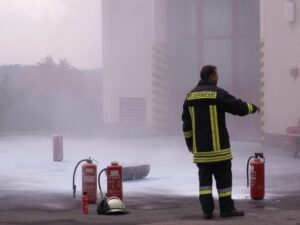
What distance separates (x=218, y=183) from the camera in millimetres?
9391

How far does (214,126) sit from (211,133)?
9 cm

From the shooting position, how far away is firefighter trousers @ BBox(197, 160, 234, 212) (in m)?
9.31

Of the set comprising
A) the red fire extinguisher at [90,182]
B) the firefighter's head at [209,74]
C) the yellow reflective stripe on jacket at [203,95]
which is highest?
the firefighter's head at [209,74]

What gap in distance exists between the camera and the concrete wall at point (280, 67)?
19038 mm

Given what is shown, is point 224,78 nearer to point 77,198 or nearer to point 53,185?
point 53,185

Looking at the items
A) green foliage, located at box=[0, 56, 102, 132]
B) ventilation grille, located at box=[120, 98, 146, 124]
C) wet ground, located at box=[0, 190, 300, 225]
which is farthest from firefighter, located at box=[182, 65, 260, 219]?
green foliage, located at box=[0, 56, 102, 132]

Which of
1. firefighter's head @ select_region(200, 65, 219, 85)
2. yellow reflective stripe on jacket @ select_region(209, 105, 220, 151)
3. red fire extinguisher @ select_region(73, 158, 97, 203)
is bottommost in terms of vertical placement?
red fire extinguisher @ select_region(73, 158, 97, 203)

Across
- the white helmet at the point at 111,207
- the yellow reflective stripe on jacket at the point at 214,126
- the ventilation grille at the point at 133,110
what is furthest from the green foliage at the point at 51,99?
the yellow reflective stripe on jacket at the point at 214,126

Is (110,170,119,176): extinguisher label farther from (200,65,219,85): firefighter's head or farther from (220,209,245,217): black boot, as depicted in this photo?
(200,65,219,85): firefighter's head

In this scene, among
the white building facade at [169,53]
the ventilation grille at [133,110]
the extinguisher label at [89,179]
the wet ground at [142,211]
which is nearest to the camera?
the wet ground at [142,211]

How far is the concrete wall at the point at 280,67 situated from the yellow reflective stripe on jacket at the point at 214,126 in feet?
32.5

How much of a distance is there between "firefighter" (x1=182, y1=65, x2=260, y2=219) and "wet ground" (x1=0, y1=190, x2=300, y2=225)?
10.4 inches

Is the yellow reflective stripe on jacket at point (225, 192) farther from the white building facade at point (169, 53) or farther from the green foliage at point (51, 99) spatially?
the green foliage at point (51, 99)

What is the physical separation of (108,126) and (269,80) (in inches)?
266
